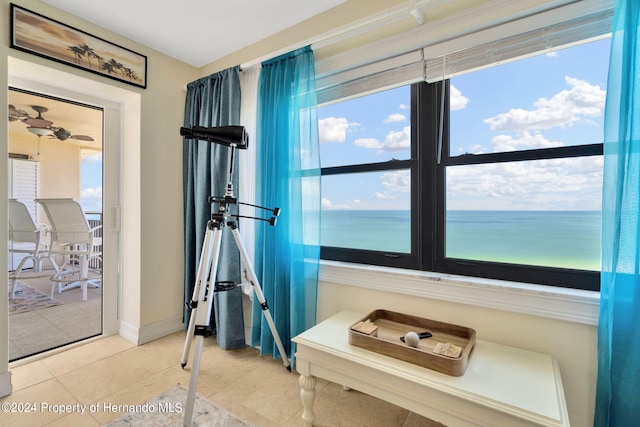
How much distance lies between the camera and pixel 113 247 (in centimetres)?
252

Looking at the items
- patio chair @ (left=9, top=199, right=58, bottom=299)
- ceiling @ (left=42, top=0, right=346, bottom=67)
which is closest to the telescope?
ceiling @ (left=42, top=0, right=346, bottom=67)

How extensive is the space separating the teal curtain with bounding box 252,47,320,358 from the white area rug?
527 millimetres

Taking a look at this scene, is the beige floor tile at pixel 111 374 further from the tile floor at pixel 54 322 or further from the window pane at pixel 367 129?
the window pane at pixel 367 129

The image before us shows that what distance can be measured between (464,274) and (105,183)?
2.80 metres

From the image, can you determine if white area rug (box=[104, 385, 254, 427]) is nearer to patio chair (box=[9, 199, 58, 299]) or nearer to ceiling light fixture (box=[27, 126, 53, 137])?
patio chair (box=[9, 199, 58, 299])

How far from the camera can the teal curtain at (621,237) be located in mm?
1077

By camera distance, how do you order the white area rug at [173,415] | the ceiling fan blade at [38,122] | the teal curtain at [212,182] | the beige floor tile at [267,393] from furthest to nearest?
the teal curtain at [212,182] → the ceiling fan blade at [38,122] → the beige floor tile at [267,393] → the white area rug at [173,415]

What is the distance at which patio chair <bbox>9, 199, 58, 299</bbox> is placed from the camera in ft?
6.59

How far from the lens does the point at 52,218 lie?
89.1 inches

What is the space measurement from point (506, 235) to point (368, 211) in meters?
0.80

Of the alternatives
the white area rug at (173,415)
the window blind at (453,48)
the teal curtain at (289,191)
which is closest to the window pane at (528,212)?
the window blind at (453,48)

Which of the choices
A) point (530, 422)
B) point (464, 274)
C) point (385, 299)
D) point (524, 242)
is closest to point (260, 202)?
point (385, 299)

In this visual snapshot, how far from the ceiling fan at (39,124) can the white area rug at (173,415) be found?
2068 mm

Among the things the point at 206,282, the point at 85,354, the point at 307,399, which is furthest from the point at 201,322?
the point at 85,354
